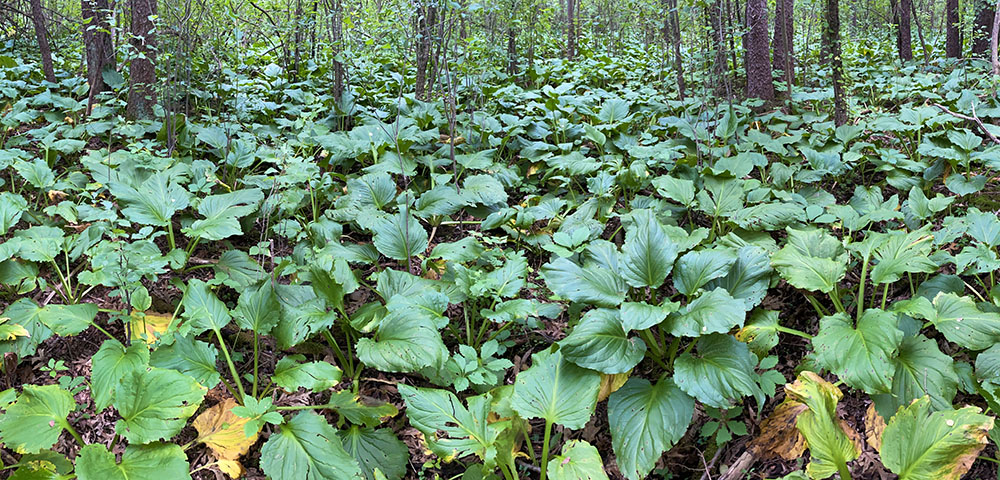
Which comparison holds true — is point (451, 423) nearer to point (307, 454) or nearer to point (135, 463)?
point (307, 454)

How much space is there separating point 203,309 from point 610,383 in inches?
76.9

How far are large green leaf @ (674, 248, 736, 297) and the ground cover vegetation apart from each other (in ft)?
0.05

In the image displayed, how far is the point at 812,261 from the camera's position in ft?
9.37

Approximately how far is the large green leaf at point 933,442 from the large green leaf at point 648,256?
1.14 meters

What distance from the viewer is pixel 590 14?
47.5 ft

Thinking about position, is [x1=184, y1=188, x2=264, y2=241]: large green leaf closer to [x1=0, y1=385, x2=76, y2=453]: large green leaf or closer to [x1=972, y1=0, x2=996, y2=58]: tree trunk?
[x1=0, y1=385, x2=76, y2=453]: large green leaf

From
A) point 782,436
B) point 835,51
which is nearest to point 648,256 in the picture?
point 782,436

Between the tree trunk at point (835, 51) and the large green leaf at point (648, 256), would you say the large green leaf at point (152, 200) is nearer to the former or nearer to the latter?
the large green leaf at point (648, 256)

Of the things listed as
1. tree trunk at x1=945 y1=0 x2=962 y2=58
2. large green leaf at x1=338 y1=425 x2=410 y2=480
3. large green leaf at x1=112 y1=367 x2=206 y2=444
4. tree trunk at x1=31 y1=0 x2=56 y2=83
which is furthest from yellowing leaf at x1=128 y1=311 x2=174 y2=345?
tree trunk at x1=945 y1=0 x2=962 y2=58

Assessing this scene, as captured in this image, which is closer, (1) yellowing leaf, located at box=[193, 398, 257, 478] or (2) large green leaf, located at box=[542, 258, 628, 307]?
(1) yellowing leaf, located at box=[193, 398, 257, 478]

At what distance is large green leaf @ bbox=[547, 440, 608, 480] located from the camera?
212cm

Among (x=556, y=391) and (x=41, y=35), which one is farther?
(x=41, y=35)

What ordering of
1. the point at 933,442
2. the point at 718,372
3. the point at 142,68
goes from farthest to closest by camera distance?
the point at 142,68 → the point at 718,372 → the point at 933,442

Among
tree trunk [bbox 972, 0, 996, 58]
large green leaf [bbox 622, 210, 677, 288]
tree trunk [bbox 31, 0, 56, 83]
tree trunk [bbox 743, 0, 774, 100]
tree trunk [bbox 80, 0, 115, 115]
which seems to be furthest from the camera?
tree trunk [bbox 972, 0, 996, 58]
